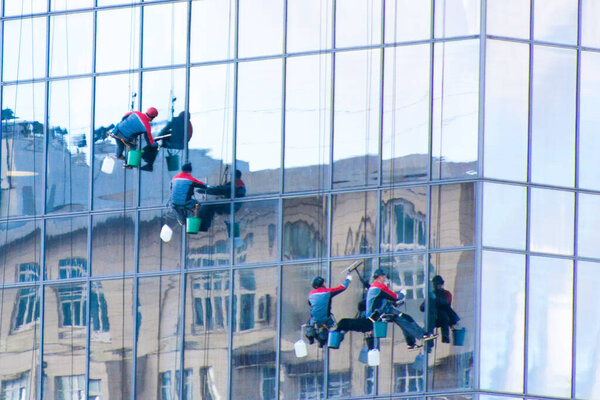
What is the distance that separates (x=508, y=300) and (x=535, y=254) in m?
1.08

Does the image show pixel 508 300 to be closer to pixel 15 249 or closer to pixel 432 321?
pixel 432 321

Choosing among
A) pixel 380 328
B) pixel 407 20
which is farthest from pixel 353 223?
pixel 407 20

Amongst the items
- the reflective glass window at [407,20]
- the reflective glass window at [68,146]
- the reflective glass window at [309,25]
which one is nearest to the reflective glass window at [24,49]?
the reflective glass window at [68,146]

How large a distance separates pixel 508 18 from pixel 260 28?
509 cm

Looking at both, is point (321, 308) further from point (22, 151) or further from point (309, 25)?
point (22, 151)

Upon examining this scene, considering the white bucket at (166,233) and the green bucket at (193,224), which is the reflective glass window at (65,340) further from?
the green bucket at (193,224)

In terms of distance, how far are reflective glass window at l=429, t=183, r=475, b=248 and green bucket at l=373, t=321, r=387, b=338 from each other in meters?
1.90

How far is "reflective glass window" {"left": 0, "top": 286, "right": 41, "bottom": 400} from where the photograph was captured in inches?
1601

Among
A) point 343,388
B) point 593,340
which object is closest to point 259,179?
point 343,388

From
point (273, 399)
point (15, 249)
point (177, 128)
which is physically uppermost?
point (177, 128)

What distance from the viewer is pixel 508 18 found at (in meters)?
38.2

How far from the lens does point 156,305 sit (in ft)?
130

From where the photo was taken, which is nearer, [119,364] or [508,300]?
[508,300]

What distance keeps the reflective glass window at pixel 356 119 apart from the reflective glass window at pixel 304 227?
25.7 inches
